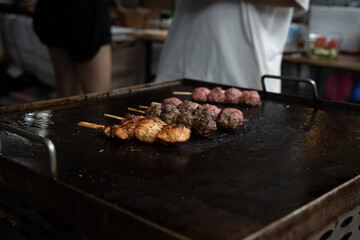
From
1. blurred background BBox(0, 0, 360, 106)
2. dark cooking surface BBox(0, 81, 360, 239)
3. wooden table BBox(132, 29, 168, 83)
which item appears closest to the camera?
dark cooking surface BBox(0, 81, 360, 239)

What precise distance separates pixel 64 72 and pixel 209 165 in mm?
2767

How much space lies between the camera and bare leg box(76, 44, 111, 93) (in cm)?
355

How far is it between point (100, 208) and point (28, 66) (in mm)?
5902

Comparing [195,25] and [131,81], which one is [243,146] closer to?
[195,25]

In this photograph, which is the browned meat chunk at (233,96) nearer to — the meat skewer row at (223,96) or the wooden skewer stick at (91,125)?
the meat skewer row at (223,96)

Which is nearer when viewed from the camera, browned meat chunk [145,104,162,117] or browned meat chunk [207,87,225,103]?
browned meat chunk [145,104,162,117]

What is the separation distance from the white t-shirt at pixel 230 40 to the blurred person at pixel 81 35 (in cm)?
69

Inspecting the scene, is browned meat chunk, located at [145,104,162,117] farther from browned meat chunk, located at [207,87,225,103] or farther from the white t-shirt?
the white t-shirt

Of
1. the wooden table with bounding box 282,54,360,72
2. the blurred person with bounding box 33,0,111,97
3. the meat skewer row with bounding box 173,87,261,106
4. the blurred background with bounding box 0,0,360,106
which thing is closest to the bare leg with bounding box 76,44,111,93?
the blurred person with bounding box 33,0,111,97

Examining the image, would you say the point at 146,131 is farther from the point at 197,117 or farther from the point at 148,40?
the point at 148,40

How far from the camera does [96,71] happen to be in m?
3.58

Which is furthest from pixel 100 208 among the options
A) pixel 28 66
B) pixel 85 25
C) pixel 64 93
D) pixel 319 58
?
pixel 28 66

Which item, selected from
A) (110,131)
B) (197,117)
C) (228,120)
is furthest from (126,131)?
(228,120)

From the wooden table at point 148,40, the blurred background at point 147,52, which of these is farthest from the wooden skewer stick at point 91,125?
the wooden table at point 148,40
